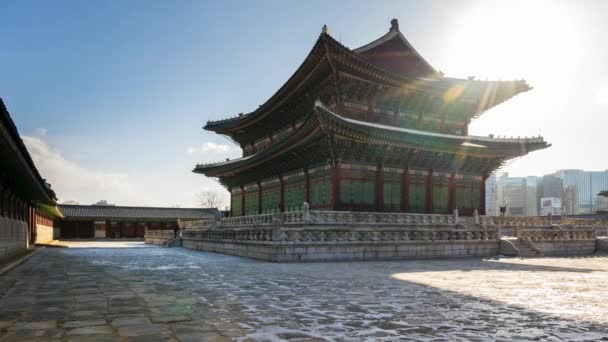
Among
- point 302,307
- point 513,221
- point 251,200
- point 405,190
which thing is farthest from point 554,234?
point 302,307

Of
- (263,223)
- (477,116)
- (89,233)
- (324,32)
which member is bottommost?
(89,233)

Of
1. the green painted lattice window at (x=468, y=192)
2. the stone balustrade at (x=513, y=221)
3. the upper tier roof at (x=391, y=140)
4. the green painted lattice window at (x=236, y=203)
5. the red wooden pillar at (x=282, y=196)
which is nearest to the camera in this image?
the upper tier roof at (x=391, y=140)

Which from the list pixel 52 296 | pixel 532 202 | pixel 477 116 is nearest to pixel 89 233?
pixel 477 116

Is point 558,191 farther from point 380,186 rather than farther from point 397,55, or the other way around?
point 380,186

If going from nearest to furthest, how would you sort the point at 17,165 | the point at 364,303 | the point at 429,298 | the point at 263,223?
the point at 364,303
the point at 429,298
the point at 17,165
the point at 263,223

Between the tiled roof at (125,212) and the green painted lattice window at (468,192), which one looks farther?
the tiled roof at (125,212)

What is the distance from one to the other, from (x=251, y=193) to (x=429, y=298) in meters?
31.4

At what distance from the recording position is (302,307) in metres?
8.49

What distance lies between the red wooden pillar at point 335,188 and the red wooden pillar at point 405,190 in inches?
200

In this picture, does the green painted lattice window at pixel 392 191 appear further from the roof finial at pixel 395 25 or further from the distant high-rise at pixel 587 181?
the distant high-rise at pixel 587 181

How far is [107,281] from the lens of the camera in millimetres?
12617

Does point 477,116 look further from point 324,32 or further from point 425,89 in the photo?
point 324,32

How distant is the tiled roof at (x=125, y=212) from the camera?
62.0 m

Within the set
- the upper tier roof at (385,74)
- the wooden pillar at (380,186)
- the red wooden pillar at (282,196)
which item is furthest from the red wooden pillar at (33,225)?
the wooden pillar at (380,186)
